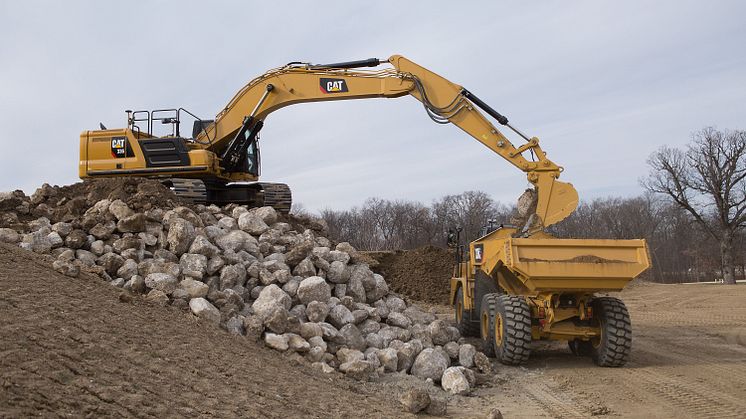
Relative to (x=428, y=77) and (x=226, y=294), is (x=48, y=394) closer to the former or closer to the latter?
(x=226, y=294)

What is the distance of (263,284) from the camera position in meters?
8.46

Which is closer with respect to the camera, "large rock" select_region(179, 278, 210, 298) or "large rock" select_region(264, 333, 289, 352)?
"large rock" select_region(264, 333, 289, 352)

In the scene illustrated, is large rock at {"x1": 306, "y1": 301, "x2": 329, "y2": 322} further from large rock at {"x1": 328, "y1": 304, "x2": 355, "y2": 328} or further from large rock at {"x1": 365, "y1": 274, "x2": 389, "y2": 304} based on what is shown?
large rock at {"x1": 365, "y1": 274, "x2": 389, "y2": 304}

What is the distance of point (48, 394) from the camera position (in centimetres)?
385

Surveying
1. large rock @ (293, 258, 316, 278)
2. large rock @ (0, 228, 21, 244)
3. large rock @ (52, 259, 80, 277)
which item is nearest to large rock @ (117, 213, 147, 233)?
large rock @ (0, 228, 21, 244)

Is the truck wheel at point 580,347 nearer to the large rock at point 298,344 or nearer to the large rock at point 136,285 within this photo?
the large rock at point 298,344

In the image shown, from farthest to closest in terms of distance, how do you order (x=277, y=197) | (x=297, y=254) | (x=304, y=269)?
(x=277, y=197) → (x=297, y=254) → (x=304, y=269)

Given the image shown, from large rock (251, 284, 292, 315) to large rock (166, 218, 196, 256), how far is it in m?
1.38

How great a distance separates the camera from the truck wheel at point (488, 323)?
877 cm

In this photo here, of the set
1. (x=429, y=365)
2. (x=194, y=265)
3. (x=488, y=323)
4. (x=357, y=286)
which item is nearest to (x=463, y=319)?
(x=488, y=323)

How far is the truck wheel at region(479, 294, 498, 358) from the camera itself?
8.77m

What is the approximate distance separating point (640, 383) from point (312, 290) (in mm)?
4431

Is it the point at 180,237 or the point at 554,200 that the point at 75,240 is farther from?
the point at 554,200

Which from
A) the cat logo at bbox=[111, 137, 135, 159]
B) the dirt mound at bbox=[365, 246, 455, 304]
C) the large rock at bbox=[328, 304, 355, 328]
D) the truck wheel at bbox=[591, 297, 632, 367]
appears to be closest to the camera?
the large rock at bbox=[328, 304, 355, 328]
